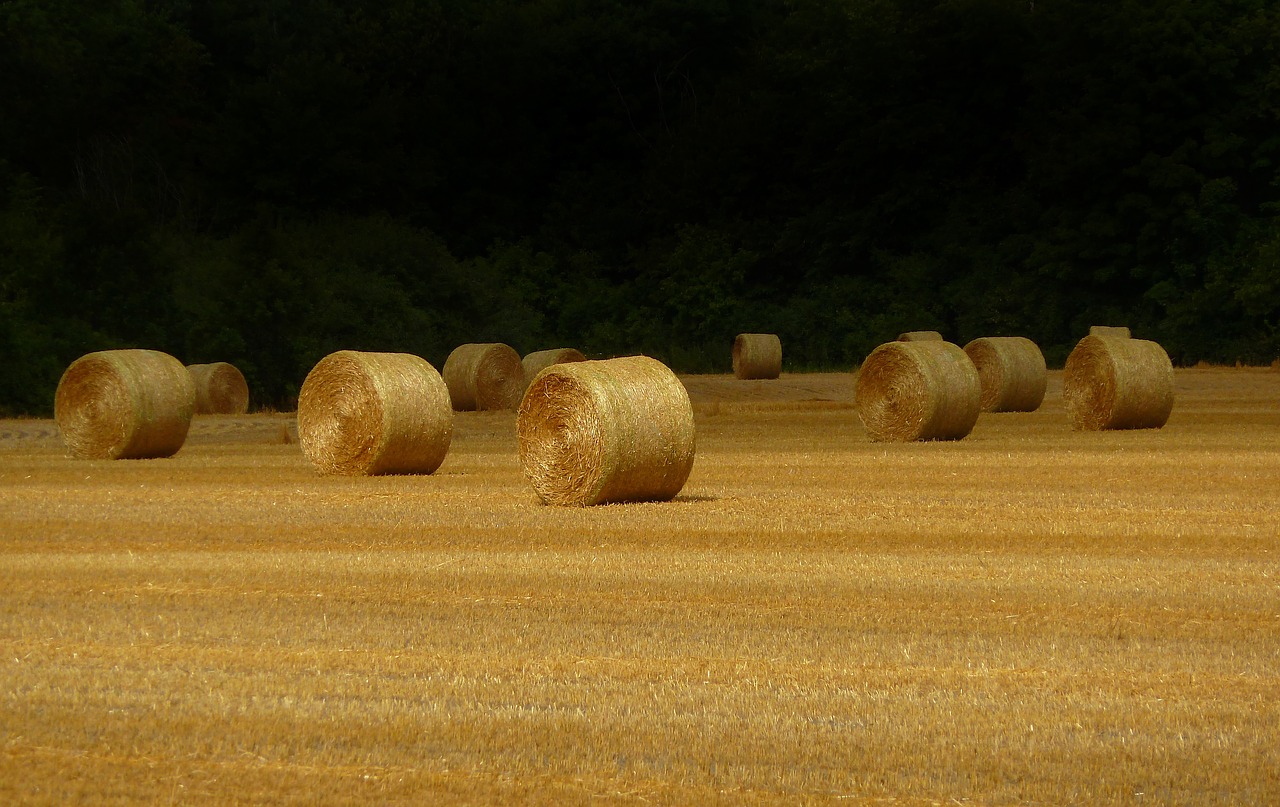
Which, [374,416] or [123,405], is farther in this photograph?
[123,405]

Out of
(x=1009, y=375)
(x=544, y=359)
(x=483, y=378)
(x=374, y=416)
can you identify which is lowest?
(x=483, y=378)

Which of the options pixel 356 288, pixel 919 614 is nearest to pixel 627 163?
pixel 356 288

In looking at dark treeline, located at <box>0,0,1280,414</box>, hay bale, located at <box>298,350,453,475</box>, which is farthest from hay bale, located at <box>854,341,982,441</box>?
dark treeline, located at <box>0,0,1280,414</box>

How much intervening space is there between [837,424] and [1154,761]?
17005mm

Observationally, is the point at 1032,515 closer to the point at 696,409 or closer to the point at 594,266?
the point at 696,409

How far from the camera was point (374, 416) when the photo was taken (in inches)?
577

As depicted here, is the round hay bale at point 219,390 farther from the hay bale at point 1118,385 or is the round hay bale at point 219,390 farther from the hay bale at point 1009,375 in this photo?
the hay bale at point 1118,385

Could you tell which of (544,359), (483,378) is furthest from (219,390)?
(544,359)

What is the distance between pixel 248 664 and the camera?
6.62 meters

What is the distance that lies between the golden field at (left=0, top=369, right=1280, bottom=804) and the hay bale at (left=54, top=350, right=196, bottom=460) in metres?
3.25

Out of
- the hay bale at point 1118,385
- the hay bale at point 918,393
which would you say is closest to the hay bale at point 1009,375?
the hay bale at point 1118,385

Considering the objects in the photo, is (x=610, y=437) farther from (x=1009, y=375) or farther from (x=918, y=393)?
(x=1009, y=375)

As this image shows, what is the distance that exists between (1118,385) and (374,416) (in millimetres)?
8954

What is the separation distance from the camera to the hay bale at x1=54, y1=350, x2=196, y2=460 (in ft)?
54.7
